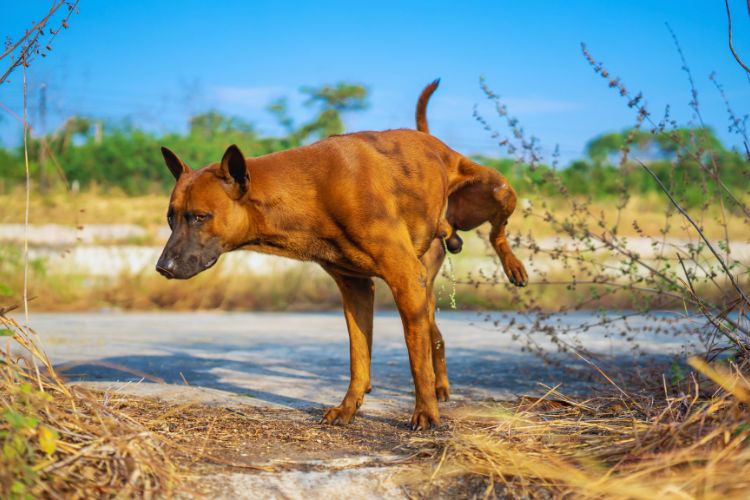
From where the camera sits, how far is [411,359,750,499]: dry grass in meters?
2.71

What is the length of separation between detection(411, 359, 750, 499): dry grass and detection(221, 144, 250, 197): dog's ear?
1610 millimetres

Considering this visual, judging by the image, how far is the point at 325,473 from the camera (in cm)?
329

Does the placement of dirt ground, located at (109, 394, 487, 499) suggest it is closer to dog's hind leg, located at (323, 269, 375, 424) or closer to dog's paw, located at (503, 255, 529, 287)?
dog's hind leg, located at (323, 269, 375, 424)

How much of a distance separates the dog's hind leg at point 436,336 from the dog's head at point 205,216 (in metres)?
1.40

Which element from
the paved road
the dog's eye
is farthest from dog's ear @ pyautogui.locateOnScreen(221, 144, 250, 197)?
the paved road

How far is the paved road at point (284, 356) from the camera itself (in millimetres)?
5449

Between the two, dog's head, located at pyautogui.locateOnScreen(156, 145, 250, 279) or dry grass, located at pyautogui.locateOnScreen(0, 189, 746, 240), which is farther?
dry grass, located at pyautogui.locateOnScreen(0, 189, 746, 240)

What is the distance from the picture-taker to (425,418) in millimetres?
4191

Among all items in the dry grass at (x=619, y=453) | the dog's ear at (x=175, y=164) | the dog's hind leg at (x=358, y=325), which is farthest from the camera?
the dog's hind leg at (x=358, y=325)

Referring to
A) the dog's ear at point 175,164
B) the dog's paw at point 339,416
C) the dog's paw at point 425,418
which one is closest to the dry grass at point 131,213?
the dog's ear at point 175,164

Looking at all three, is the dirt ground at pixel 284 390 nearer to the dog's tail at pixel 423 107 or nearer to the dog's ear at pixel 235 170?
the dog's ear at pixel 235 170

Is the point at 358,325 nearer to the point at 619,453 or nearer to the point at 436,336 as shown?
the point at 436,336

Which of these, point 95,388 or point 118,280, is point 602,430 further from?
point 118,280

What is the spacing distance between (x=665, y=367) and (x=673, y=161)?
165cm
